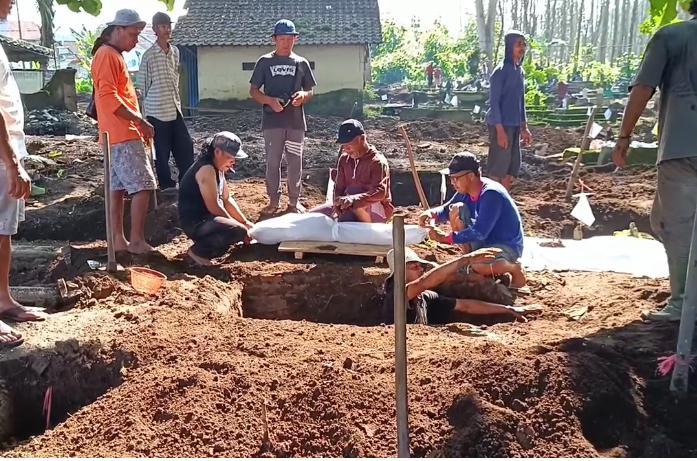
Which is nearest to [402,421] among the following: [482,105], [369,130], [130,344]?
[130,344]

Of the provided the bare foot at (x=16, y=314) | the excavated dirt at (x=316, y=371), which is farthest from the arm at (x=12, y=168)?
the excavated dirt at (x=316, y=371)

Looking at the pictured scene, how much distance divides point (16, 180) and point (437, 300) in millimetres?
2848

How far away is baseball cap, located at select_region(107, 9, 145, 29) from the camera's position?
5305 mm

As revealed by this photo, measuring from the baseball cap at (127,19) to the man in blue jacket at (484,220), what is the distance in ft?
8.56

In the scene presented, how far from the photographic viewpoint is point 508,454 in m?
2.85

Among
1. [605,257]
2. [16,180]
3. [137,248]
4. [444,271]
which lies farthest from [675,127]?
[137,248]

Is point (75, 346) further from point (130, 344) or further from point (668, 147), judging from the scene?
point (668, 147)

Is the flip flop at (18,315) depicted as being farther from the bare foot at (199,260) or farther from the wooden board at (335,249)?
the wooden board at (335,249)

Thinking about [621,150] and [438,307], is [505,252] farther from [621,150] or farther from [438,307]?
[621,150]

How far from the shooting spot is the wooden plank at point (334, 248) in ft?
18.8

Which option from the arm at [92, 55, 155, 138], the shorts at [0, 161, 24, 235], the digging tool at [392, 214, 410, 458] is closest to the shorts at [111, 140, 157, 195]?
the arm at [92, 55, 155, 138]

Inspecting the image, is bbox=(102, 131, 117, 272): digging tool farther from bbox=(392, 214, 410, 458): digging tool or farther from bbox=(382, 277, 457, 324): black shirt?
bbox=(392, 214, 410, 458): digging tool

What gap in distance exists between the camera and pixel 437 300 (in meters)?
5.05

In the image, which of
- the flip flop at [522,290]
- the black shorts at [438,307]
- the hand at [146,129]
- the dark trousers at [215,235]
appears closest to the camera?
the black shorts at [438,307]
